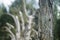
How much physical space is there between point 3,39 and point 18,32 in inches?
353

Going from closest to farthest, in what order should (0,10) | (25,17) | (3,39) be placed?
(25,17)
(3,39)
(0,10)

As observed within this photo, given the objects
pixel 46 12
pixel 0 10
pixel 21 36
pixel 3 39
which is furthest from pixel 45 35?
pixel 0 10

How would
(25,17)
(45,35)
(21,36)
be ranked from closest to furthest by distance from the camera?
(45,35), (21,36), (25,17)

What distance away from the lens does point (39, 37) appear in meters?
3.85

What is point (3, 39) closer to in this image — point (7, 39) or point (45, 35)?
point (7, 39)

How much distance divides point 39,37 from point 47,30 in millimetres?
180

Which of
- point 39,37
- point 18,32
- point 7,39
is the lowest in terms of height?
point 7,39

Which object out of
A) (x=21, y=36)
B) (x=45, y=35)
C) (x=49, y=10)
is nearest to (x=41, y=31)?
(x=45, y=35)

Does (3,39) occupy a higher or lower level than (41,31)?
lower

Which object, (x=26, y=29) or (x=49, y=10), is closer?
(x=49, y=10)

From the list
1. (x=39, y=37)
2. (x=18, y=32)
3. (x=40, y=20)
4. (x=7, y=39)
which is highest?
(x=40, y=20)

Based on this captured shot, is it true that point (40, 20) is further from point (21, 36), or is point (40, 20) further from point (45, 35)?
point (21, 36)

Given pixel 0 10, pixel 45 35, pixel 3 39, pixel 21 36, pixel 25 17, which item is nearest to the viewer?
pixel 45 35

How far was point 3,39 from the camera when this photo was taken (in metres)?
23.3
